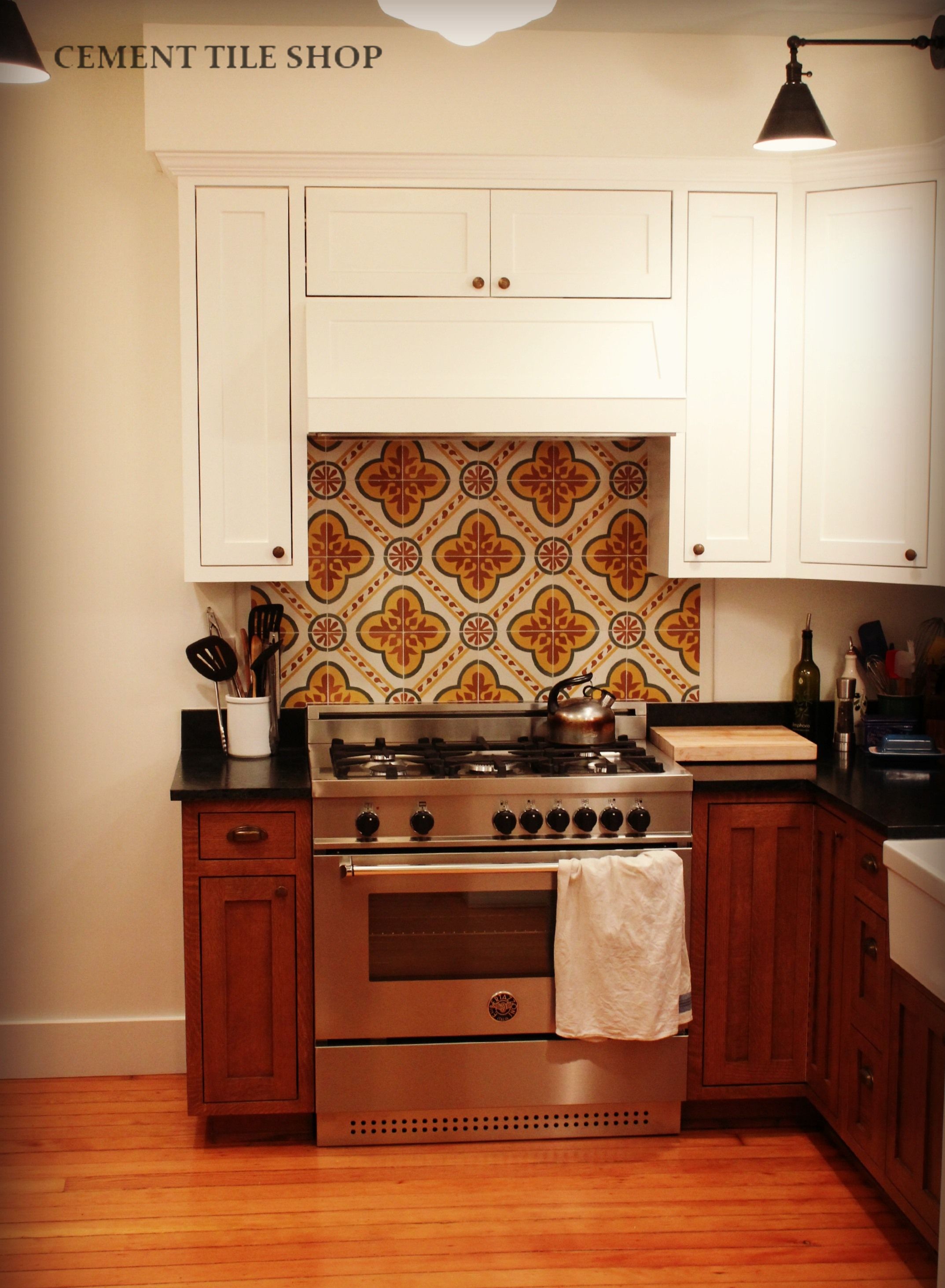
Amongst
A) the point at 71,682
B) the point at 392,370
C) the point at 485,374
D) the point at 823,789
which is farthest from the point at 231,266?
the point at 823,789

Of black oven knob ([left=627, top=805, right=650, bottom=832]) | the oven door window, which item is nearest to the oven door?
the oven door window

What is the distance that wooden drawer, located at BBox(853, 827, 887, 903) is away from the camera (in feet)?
6.89

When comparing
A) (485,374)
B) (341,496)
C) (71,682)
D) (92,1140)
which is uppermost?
(485,374)

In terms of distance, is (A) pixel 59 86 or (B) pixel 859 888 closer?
(A) pixel 59 86

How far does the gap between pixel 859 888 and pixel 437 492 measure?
1.32 metres

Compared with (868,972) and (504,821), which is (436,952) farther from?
(868,972)

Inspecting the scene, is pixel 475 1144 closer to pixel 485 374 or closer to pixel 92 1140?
pixel 92 1140

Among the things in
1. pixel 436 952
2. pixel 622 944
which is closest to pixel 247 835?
pixel 436 952

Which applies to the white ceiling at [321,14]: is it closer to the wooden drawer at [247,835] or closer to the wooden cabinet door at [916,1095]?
the wooden cabinet door at [916,1095]

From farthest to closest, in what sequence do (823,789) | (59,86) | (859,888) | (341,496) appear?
1. (341,496)
2. (823,789)
3. (859,888)
4. (59,86)

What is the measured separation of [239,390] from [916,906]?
1687mm

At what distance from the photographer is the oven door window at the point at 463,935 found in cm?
238

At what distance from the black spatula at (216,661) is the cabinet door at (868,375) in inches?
52.6

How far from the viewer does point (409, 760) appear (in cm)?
258
